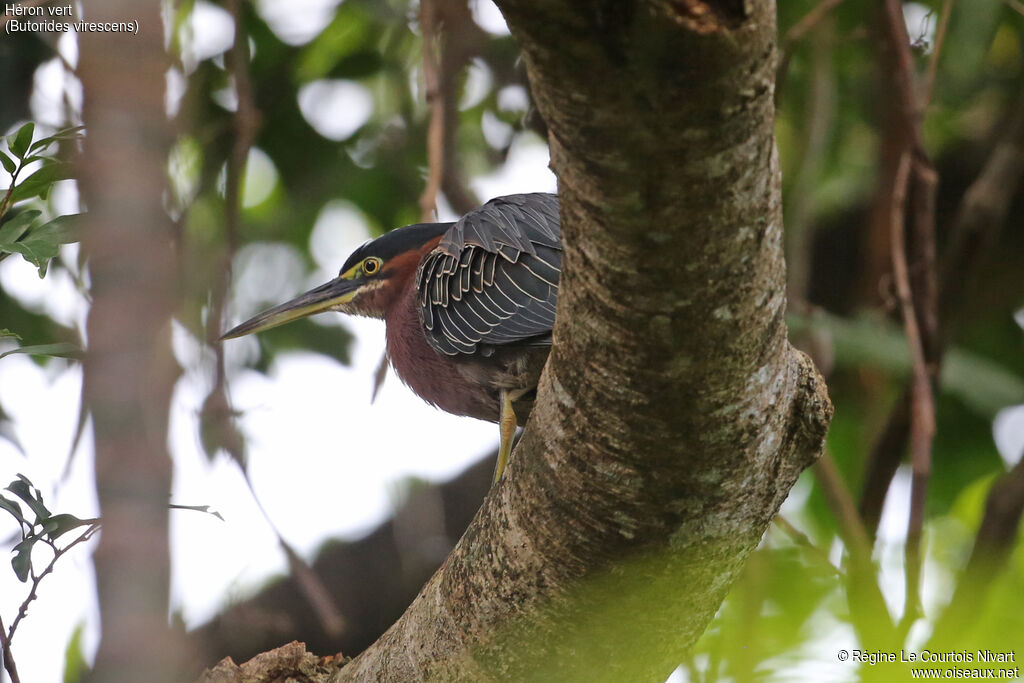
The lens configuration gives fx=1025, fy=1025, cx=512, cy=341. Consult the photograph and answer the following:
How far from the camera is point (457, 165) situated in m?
4.07

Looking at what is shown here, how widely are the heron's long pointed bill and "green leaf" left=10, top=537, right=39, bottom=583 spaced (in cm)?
184

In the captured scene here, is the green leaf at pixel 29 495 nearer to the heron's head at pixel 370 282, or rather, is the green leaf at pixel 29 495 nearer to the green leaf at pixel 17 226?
the green leaf at pixel 17 226

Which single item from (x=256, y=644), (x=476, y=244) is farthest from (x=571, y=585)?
(x=256, y=644)

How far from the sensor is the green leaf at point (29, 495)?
184 centimetres

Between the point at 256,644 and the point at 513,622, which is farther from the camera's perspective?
the point at 256,644

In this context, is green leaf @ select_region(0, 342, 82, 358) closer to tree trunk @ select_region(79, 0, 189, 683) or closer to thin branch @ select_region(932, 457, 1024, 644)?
tree trunk @ select_region(79, 0, 189, 683)

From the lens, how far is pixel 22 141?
1.87m

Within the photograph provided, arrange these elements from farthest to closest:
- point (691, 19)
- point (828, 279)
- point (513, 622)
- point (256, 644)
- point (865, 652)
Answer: point (828, 279) → point (256, 644) → point (513, 622) → point (865, 652) → point (691, 19)

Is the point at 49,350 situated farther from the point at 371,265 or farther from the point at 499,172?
the point at 499,172

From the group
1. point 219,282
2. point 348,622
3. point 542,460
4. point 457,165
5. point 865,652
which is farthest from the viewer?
point 457,165

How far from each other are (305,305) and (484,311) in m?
1.05

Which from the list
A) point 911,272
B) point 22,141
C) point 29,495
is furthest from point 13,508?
point 911,272

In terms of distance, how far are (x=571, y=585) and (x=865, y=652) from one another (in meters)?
0.60

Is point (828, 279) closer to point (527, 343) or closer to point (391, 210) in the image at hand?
point (391, 210)
